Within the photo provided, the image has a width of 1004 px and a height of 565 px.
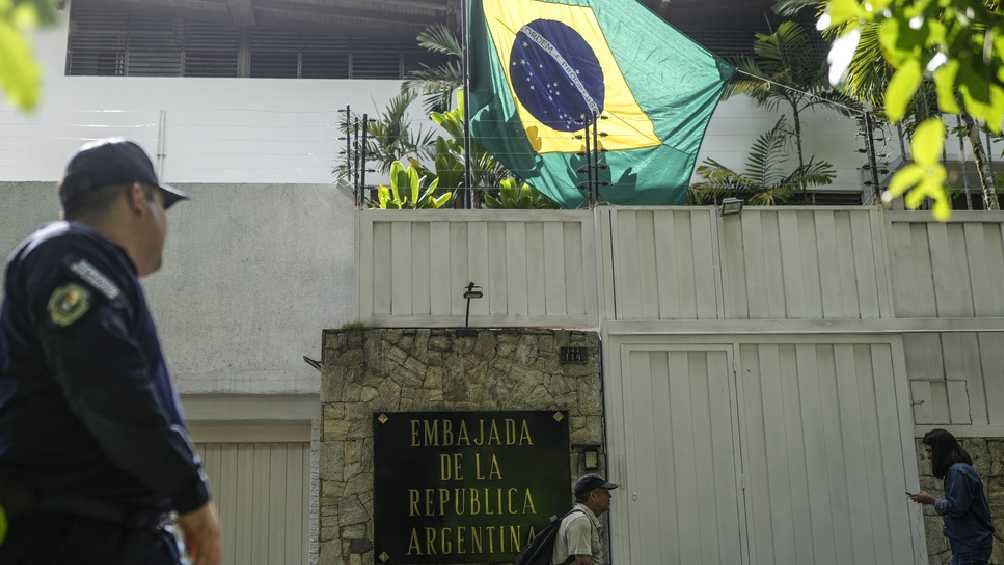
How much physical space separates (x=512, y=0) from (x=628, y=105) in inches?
60.0

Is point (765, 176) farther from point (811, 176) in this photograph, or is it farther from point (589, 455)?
A: point (589, 455)

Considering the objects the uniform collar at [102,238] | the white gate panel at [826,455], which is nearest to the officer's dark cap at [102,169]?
the uniform collar at [102,238]

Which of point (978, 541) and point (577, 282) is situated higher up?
point (577, 282)

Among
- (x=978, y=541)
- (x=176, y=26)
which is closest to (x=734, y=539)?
(x=978, y=541)

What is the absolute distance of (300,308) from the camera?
11102 millimetres

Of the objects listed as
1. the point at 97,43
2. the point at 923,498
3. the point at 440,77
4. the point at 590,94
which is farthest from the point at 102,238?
the point at 97,43

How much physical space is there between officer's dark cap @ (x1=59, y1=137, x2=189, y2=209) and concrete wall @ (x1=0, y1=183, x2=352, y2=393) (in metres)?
8.08

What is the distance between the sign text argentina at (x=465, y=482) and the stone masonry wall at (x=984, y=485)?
3072mm

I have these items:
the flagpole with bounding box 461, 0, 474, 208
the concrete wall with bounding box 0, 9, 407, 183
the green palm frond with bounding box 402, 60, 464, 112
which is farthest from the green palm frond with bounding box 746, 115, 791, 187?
the flagpole with bounding box 461, 0, 474, 208

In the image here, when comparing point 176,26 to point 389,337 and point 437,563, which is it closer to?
point 389,337

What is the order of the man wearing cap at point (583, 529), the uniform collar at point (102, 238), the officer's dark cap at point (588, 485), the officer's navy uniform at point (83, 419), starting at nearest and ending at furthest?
1. the officer's navy uniform at point (83, 419)
2. the uniform collar at point (102, 238)
3. the man wearing cap at point (583, 529)
4. the officer's dark cap at point (588, 485)

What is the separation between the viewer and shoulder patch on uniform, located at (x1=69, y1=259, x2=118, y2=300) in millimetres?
2559

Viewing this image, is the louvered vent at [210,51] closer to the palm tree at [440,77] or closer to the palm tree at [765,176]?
the palm tree at [440,77]

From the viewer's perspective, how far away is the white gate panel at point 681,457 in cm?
921
